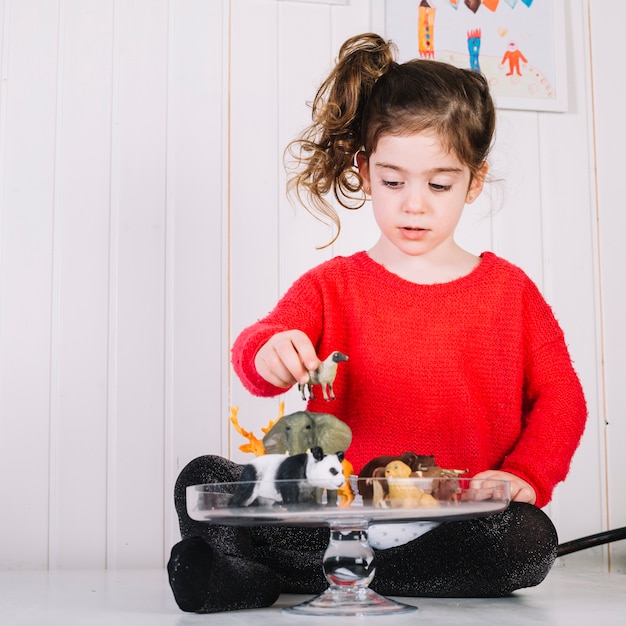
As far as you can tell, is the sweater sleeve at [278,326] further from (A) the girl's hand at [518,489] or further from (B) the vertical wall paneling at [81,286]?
(B) the vertical wall paneling at [81,286]

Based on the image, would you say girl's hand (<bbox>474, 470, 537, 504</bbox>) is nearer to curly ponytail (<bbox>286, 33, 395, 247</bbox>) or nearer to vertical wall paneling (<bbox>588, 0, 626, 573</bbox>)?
curly ponytail (<bbox>286, 33, 395, 247</bbox>)

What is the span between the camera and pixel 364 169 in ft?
3.82

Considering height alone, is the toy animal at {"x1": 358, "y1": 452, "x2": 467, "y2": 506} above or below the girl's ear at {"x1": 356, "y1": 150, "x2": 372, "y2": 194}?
below

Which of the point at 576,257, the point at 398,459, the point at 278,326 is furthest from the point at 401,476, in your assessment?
the point at 576,257

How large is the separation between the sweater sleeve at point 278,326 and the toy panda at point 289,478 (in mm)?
234

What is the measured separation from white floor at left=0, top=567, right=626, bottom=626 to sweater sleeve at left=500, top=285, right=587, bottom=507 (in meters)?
0.13

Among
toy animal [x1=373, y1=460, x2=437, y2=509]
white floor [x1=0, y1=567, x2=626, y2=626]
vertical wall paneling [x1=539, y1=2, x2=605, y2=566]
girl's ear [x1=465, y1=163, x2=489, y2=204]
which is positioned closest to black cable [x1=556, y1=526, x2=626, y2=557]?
vertical wall paneling [x1=539, y1=2, x2=605, y2=566]

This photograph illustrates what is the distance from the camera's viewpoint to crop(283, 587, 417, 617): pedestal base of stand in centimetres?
78

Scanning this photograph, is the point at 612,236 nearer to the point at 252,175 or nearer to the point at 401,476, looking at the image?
the point at 252,175

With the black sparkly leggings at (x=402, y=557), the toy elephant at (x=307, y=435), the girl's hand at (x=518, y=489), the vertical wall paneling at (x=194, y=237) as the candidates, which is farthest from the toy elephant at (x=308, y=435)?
the vertical wall paneling at (x=194, y=237)

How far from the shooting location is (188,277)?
4.91 ft

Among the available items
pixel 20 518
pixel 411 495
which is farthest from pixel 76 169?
pixel 411 495

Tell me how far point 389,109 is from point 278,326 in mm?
286

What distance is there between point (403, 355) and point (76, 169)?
648 mm
